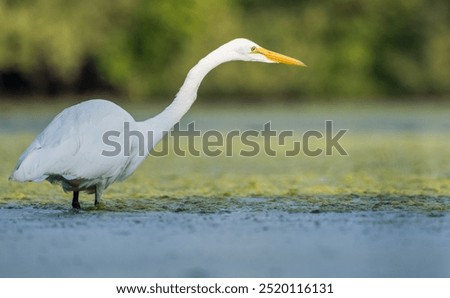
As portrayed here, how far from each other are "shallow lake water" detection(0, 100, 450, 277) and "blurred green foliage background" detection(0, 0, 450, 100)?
15674 millimetres

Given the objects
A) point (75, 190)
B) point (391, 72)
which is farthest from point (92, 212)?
point (391, 72)

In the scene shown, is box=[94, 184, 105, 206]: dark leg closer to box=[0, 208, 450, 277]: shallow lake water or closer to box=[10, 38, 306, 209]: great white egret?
box=[10, 38, 306, 209]: great white egret

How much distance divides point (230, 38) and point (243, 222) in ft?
82.2

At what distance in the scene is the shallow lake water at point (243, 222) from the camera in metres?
6.48

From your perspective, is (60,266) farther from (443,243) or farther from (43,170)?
(443,243)

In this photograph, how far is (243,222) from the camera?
26.4 ft

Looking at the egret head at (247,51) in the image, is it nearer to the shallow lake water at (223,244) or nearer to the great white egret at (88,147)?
the great white egret at (88,147)

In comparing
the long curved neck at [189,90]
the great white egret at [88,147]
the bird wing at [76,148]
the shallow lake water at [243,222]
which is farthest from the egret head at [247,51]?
the shallow lake water at [243,222]

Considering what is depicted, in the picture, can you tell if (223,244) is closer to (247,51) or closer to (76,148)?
(76,148)

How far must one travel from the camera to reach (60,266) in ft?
21.1

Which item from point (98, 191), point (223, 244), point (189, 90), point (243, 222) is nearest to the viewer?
point (223, 244)

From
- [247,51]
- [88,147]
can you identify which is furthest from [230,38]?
[88,147]

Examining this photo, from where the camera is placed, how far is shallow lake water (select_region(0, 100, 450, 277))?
21.2 feet
